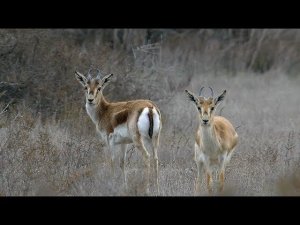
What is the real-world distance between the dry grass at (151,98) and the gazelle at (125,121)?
0.30 metres

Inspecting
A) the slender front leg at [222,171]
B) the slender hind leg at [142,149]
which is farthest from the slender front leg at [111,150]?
the slender front leg at [222,171]

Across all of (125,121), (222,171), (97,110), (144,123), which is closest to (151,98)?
(97,110)

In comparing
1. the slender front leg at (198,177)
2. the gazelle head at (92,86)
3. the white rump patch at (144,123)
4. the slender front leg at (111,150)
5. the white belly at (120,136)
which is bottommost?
the slender front leg at (198,177)

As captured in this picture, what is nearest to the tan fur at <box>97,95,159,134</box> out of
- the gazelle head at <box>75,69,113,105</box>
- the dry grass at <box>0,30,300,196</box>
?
the gazelle head at <box>75,69,113,105</box>

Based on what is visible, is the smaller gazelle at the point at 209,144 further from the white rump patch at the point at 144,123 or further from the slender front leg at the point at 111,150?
the slender front leg at the point at 111,150

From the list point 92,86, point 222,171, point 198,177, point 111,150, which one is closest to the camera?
point 222,171

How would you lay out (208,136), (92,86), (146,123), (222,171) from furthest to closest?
(92,86), (146,123), (208,136), (222,171)

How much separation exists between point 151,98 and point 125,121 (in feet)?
15.2

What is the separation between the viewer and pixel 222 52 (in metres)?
23.7

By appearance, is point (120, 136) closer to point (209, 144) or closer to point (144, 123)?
point (144, 123)

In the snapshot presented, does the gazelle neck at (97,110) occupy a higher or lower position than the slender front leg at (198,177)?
higher

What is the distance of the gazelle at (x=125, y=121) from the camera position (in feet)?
36.4

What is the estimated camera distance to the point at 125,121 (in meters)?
11.8

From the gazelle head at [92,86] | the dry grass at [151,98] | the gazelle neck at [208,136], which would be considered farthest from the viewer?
the gazelle head at [92,86]
